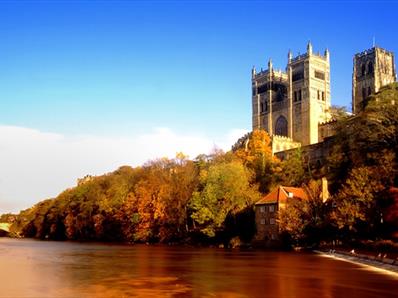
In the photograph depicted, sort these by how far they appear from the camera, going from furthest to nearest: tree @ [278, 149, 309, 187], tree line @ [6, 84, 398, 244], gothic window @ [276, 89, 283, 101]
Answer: gothic window @ [276, 89, 283, 101]
tree @ [278, 149, 309, 187]
tree line @ [6, 84, 398, 244]

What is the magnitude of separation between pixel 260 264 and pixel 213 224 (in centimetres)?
3264

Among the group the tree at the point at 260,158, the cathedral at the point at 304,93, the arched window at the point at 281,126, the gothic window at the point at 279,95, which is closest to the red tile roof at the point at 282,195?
the tree at the point at 260,158

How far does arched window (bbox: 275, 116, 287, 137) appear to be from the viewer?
132 metres

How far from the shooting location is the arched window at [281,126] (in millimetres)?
131863

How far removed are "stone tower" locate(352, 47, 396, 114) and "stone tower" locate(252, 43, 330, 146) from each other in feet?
43.3

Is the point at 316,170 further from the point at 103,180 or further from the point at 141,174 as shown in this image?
the point at 103,180

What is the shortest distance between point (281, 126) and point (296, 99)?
7.67m

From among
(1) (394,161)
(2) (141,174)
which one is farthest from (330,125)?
(1) (394,161)

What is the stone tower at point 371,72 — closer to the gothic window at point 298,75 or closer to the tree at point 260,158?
the gothic window at point 298,75

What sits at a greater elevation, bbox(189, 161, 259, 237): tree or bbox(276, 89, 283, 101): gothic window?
bbox(276, 89, 283, 101): gothic window

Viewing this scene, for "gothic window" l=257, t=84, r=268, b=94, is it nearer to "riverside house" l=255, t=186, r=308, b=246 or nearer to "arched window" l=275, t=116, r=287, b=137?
"arched window" l=275, t=116, r=287, b=137

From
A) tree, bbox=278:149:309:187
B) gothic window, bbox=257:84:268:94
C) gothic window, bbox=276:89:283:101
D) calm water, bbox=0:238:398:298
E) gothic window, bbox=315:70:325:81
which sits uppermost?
gothic window, bbox=315:70:325:81

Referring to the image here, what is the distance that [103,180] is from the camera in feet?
395

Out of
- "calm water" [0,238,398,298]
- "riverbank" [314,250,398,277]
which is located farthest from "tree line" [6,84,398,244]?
"calm water" [0,238,398,298]
